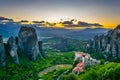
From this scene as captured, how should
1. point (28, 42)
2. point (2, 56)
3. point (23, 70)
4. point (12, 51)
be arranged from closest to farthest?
point (2, 56) → point (23, 70) → point (12, 51) → point (28, 42)

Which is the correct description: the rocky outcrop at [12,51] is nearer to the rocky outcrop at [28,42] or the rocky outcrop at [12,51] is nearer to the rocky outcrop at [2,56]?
the rocky outcrop at [2,56]

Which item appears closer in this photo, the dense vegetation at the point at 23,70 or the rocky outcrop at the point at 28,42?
the dense vegetation at the point at 23,70

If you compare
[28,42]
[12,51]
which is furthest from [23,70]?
[28,42]

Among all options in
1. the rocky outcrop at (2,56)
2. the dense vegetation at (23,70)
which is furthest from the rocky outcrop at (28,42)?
the rocky outcrop at (2,56)

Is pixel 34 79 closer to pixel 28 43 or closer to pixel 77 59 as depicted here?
pixel 77 59

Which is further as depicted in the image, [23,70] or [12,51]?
[12,51]

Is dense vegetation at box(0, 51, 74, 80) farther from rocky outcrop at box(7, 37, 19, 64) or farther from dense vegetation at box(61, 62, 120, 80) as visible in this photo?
dense vegetation at box(61, 62, 120, 80)

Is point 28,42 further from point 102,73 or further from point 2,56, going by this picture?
point 102,73

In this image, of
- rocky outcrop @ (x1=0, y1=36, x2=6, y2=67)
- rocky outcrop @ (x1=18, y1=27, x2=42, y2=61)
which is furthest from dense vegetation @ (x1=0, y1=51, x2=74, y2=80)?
rocky outcrop @ (x1=18, y1=27, x2=42, y2=61)

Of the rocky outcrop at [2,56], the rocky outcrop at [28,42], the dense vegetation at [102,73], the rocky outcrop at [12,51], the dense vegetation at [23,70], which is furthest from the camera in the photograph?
the rocky outcrop at [28,42]
